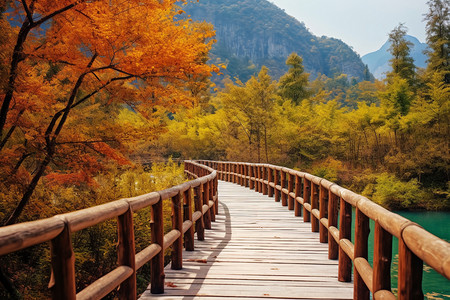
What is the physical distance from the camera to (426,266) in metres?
12.5

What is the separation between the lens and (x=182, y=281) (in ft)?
12.8

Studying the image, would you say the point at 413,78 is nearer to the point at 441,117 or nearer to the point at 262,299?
the point at 441,117

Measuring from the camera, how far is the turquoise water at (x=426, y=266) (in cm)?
1010

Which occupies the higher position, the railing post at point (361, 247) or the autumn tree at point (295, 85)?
the autumn tree at point (295, 85)

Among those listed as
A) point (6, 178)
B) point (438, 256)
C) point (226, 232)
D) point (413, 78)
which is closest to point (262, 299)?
point (438, 256)

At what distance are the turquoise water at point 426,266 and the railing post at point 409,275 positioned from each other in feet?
29.5

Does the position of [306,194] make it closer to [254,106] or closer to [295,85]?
[254,106]

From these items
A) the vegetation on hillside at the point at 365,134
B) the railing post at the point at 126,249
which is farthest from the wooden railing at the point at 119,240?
the vegetation on hillside at the point at 365,134

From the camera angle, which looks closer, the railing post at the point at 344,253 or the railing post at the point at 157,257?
the railing post at the point at 157,257

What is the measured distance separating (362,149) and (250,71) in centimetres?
14556

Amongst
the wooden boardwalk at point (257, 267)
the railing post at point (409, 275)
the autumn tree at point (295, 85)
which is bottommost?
the wooden boardwalk at point (257, 267)

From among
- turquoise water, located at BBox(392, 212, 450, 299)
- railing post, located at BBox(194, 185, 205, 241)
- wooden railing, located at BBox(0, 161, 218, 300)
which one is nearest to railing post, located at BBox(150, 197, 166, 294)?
wooden railing, located at BBox(0, 161, 218, 300)

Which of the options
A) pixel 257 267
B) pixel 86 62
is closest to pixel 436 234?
pixel 257 267

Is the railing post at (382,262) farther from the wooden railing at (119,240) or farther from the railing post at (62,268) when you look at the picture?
the railing post at (62,268)
